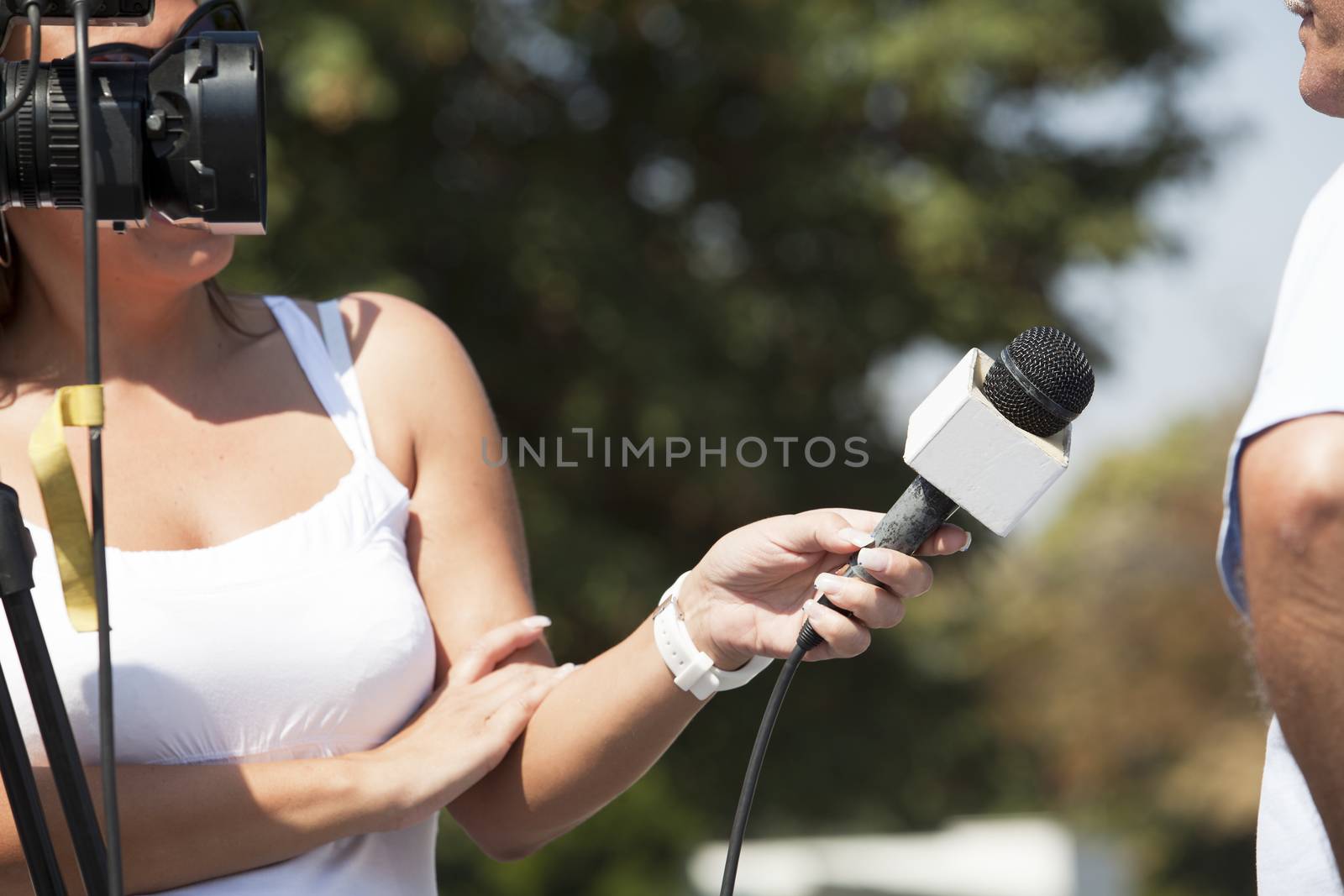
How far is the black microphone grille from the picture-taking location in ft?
3.43

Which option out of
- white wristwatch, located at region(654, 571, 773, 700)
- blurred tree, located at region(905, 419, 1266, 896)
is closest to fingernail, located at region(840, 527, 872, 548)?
white wristwatch, located at region(654, 571, 773, 700)

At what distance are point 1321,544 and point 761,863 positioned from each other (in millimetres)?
7835

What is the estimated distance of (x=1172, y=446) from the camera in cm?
2559

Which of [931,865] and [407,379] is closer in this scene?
[407,379]

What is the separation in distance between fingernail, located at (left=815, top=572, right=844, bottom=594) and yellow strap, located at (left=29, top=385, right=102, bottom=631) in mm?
603

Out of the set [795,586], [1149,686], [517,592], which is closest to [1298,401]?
[795,586]

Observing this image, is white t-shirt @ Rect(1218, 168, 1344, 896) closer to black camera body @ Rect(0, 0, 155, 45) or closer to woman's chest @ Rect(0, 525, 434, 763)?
woman's chest @ Rect(0, 525, 434, 763)

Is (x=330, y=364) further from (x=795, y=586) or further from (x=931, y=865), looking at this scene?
(x=931, y=865)

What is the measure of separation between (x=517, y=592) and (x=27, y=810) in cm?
68

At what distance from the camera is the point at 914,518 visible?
113 cm

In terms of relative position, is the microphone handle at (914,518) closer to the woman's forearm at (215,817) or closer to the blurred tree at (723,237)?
the woman's forearm at (215,817)

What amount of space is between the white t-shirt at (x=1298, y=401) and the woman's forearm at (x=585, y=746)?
59 centimetres

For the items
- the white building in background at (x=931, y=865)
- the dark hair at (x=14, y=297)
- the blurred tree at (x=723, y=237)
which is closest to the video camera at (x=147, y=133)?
the dark hair at (x=14, y=297)

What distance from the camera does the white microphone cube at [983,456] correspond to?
105 cm
